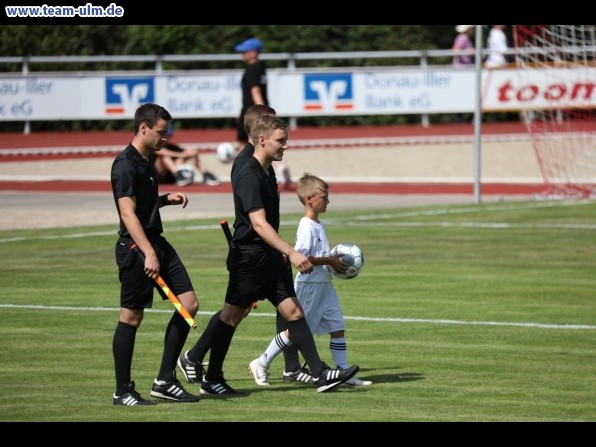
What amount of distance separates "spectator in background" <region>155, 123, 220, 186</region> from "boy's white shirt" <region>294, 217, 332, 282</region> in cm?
1488

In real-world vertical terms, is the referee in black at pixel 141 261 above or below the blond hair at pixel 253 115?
below

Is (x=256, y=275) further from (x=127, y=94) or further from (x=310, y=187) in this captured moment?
(x=127, y=94)

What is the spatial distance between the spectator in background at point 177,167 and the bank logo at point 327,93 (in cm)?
917

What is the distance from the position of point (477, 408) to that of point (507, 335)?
3.03 m

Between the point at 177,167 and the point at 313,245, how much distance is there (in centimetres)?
1550

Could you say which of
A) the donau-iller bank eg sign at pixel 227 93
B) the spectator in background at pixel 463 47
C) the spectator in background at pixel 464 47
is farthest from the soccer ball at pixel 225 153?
the spectator in background at pixel 463 47

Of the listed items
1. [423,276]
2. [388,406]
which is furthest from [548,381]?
[423,276]

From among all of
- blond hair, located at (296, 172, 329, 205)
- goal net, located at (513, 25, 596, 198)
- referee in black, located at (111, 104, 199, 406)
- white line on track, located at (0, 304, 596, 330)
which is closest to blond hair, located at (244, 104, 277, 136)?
blond hair, located at (296, 172, 329, 205)

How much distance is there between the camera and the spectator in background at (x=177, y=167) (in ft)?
82.4

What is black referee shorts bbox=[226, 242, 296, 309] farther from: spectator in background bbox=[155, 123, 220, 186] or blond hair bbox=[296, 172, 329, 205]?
spectator in background bbox=[155, 123, 220, 186]

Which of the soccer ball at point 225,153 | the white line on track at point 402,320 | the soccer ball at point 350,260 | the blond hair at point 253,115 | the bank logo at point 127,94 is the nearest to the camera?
the blond hair at point 253,115

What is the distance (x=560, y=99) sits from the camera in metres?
26.4

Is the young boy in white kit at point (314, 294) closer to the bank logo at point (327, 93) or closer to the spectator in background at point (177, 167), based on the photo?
the spectator in background at point (177, 167)
